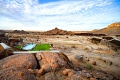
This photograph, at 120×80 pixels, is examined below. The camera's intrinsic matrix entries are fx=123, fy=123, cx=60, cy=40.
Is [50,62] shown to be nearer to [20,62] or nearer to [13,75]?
[20,62]

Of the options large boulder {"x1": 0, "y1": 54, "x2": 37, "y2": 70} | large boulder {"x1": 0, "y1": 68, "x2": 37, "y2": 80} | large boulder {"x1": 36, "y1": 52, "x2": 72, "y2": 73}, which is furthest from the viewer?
large boulder {"x1": 36, "y1": 52, "x2": 72, "y2": 73}

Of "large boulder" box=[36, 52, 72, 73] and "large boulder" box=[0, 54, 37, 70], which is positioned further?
"large boulder" box=[36, 52, 72, 73]

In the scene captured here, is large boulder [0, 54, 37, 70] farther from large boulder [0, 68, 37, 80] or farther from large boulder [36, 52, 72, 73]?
large boulder [0, 68, 37, 80]

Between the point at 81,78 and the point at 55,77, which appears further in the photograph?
the point at 55,77

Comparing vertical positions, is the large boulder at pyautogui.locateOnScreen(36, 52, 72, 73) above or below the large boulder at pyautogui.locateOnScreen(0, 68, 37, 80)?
below

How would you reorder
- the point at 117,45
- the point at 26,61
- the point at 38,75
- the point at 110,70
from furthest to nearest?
the point at 117,45
the point at 110,70
the point at 26,61
the point at 38,75

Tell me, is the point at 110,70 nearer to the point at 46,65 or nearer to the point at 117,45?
the point at 46,65

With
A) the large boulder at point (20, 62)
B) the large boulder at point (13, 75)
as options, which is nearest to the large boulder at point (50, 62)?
the large boulder at point (20, 62)

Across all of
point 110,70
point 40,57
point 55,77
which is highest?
point 40,57

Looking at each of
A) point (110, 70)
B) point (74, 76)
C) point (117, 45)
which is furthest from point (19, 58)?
point (117, 45)

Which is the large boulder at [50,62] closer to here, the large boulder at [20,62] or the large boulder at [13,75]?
the large boulder at [20,62]

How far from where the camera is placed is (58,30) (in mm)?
54188

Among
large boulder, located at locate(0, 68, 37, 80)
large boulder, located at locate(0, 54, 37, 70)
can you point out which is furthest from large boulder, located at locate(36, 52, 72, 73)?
large boulder, located at locate(0, 68, 37, 80)

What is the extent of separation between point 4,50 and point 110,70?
478cm
